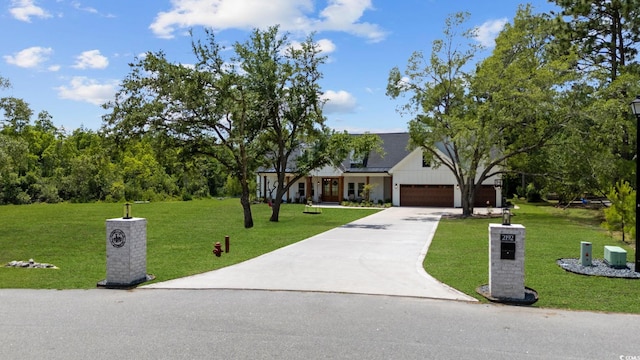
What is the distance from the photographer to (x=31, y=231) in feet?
57.9

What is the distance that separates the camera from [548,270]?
9227 millimetres

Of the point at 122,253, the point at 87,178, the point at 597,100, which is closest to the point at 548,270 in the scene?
the point at 122,253

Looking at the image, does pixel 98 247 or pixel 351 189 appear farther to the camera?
pixel 351 189

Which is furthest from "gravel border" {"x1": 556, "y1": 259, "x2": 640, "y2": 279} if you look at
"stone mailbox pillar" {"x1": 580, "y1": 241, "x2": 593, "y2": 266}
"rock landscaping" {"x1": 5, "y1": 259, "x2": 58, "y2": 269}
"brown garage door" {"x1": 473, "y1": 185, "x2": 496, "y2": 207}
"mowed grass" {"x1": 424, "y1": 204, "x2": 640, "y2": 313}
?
"brown garage door" {"x1": 473, "y1": 185, "x2": 496, "y2": 207}

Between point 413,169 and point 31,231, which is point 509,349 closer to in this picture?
point 31,231

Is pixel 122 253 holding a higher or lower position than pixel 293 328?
higher

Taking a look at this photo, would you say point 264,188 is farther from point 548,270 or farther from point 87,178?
point 548,270

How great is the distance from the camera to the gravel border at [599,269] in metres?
8.71

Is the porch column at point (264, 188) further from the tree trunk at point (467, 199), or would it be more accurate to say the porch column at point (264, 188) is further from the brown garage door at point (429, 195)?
the tree trunk at point (467, 199)

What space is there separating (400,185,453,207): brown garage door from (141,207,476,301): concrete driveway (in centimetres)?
2076

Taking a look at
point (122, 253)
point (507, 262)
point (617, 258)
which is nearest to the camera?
point (507, 262)

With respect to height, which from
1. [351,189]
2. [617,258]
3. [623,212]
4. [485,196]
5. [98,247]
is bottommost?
[98,247]

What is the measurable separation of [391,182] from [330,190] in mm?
5296

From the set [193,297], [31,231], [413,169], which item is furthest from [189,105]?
[413,169]
